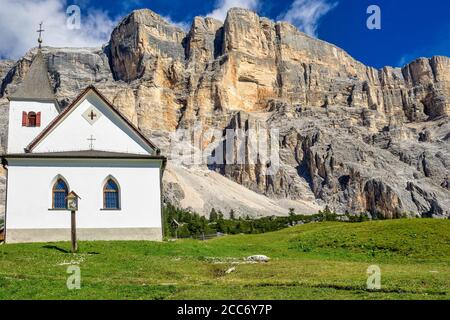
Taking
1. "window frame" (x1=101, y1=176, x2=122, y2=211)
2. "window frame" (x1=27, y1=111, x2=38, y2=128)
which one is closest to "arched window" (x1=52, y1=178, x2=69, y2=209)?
"window frame" (x1=101, y1=176, x2=122, y2=211)

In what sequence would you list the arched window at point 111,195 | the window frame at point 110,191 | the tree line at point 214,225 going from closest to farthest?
the window frame at point 110,191 < the arched window at point 111,195 < the tree line at point 214,225

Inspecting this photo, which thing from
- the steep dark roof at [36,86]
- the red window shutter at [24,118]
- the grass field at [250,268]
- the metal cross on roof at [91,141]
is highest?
the steep dark roof at [36,86]

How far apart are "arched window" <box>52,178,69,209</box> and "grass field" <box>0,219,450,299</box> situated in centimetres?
319

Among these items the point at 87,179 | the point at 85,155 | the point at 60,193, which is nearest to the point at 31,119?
the point at 85,155

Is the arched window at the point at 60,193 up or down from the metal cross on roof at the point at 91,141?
down

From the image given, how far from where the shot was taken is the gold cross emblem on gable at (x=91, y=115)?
1393 inches

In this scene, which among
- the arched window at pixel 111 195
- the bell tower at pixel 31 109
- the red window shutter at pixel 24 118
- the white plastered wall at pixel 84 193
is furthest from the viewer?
the red window shutter at pixel 24 118

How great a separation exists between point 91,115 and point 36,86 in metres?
6.49

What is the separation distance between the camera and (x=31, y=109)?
124ft

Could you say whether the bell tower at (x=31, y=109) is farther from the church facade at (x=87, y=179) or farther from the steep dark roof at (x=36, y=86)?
the church facade at (x=87, y=179)

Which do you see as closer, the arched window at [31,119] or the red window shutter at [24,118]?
the red window shutter at [24,118]

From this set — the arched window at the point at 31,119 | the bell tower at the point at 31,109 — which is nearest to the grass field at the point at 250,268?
the bell tower at the point at 31,109

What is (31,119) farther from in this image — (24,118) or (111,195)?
(111,195)

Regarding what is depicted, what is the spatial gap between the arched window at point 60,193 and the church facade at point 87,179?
0.06m
